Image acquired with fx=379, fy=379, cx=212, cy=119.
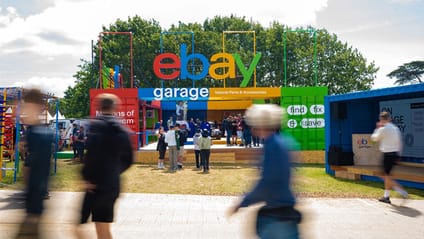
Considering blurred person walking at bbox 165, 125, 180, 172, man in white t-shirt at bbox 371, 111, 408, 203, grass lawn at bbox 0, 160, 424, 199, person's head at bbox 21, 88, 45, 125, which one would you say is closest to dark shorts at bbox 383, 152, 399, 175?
man in white t-shirt at bbox 371, 111, 408, 203

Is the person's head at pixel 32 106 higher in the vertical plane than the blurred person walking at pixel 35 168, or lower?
higher

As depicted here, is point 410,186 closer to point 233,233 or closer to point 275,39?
point 233,233

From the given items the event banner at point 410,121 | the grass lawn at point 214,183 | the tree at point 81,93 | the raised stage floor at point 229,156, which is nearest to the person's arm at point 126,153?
the grass lawn at point 214,183

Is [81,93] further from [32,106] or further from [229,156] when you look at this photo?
[32,106]

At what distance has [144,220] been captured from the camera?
6418mm

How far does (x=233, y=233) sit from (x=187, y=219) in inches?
45.4

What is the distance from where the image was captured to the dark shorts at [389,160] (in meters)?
7.88

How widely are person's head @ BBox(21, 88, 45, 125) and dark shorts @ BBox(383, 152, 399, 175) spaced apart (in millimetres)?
6814

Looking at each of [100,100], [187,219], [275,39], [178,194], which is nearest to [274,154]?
[100,100]

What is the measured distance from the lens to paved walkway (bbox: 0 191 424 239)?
5.63 metres

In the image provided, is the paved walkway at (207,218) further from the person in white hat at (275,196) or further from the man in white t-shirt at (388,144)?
the person in white hat at (275,196)

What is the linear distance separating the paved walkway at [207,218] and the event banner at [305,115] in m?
8.61

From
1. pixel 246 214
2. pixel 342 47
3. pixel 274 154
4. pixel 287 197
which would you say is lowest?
pixel 246 214

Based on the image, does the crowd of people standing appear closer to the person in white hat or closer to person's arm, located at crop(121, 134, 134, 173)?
person's arm, located at crop(121, 134, 134, 173)
